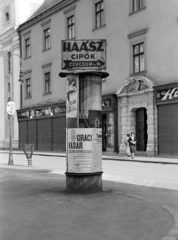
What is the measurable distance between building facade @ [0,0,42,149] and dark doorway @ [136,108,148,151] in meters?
16.3

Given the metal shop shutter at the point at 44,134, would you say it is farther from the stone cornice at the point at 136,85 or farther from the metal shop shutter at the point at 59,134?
the stone cornice at the point at 136,85

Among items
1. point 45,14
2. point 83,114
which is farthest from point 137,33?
point 83,114

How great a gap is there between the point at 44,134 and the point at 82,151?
25.4 metres

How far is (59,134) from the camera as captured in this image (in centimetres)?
3136

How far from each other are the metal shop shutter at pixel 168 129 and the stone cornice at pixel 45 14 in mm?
13545

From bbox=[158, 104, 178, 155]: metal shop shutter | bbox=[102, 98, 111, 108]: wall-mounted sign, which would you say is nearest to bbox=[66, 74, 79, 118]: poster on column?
bbox=[158, 104, 178, 155]: metal shop shutter

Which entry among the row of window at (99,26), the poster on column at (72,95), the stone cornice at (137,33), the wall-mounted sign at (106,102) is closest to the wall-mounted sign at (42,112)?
the wall-mounted sign at (106,102)

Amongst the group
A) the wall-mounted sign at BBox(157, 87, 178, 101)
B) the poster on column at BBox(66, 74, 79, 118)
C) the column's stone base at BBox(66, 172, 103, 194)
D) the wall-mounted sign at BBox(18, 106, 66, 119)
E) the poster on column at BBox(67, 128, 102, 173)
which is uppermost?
the wall-mounted sign at BBox(157, 87, 178, 101)

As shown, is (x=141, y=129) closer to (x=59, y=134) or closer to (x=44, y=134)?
(x=59, y=134)

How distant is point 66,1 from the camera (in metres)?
30.3

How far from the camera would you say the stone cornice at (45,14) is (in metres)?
30.5

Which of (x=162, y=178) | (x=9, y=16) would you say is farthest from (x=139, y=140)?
(x=9, y=16)

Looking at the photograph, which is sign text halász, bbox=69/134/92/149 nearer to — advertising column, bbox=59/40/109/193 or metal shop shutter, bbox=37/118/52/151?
advertising column, bbox=59/40/109/193

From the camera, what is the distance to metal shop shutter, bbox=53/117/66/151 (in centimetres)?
3078
